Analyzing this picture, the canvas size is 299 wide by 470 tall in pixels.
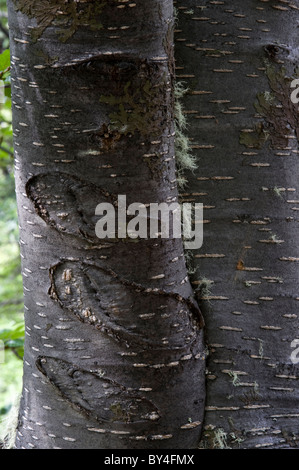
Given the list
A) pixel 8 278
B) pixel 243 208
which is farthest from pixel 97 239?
pixel 8 278

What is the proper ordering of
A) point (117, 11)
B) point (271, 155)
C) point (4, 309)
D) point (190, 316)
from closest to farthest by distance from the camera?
point (117, 11), point (190, 316), point (271, 155), point (4, 309)

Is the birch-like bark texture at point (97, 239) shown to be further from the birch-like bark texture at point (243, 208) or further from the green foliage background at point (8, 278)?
the green foliage background at point (8, 278)

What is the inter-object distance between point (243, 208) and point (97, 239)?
16.9 inches

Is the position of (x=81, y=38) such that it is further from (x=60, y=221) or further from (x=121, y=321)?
(x=121, y=321)

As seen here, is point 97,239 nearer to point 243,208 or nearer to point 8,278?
point 243,208

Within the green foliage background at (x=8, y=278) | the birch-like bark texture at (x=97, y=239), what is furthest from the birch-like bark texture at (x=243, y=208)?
the green foliage background at (x=8, y=278)

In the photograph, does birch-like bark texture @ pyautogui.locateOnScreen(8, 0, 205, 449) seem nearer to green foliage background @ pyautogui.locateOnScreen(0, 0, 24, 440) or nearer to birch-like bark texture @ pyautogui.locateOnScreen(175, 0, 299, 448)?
birch-like bark texture @ pyautogui.locateOnScreen(175, 0, 299, 448)

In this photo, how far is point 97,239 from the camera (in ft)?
3.40

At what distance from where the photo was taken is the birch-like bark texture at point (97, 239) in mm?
986

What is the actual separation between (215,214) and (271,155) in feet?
0.72

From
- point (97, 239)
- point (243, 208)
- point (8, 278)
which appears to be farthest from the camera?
point (8, 278)

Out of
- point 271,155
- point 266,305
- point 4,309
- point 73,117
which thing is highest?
point 73,117

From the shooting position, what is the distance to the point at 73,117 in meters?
1.00

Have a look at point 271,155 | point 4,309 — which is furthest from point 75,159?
point 4,309
